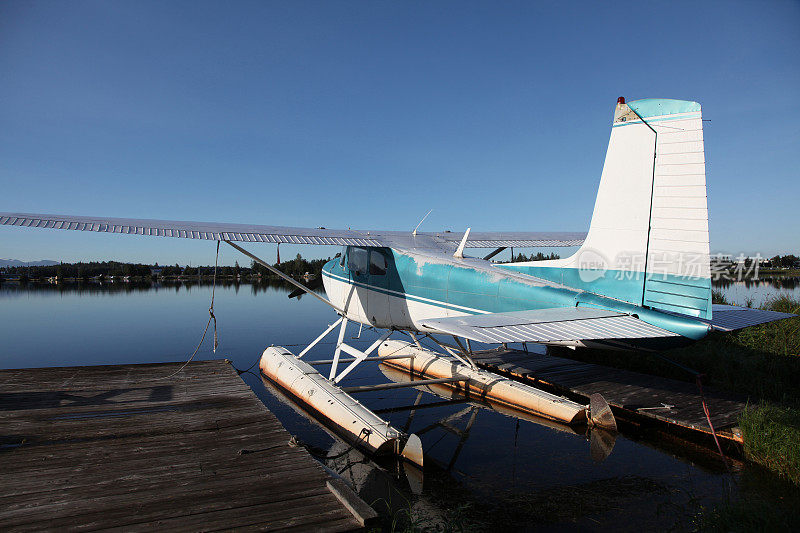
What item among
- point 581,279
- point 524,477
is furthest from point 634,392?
point 581,279

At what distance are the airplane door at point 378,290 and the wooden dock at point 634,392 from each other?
319 centimetres

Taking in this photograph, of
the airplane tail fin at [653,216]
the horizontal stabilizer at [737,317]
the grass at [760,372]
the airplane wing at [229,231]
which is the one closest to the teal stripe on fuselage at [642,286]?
the airplane tail fin at [653,216]

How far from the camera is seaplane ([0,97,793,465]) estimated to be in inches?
152

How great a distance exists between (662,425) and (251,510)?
547 centimetres

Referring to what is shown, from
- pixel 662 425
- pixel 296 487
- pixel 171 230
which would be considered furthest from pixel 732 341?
pixel 171 230

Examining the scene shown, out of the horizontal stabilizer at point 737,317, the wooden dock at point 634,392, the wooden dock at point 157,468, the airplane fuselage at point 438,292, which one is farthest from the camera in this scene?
the wooden dock at point 634,392

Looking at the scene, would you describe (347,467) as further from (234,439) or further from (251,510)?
(251,510)

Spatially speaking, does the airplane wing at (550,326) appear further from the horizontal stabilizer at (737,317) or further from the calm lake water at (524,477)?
the calm lake water at (524,477)

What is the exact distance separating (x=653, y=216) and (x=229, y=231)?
5.79 m

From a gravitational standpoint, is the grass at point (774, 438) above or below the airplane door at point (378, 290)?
below

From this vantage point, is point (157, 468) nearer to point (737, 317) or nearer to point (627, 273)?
point (627, 273)

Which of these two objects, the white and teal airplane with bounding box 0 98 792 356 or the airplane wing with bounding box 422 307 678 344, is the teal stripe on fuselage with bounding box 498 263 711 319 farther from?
the airplane wing with bounding box 422 307 678 344

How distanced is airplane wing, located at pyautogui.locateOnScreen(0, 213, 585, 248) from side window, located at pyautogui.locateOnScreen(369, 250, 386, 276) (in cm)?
18

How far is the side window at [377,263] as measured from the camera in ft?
22.6
